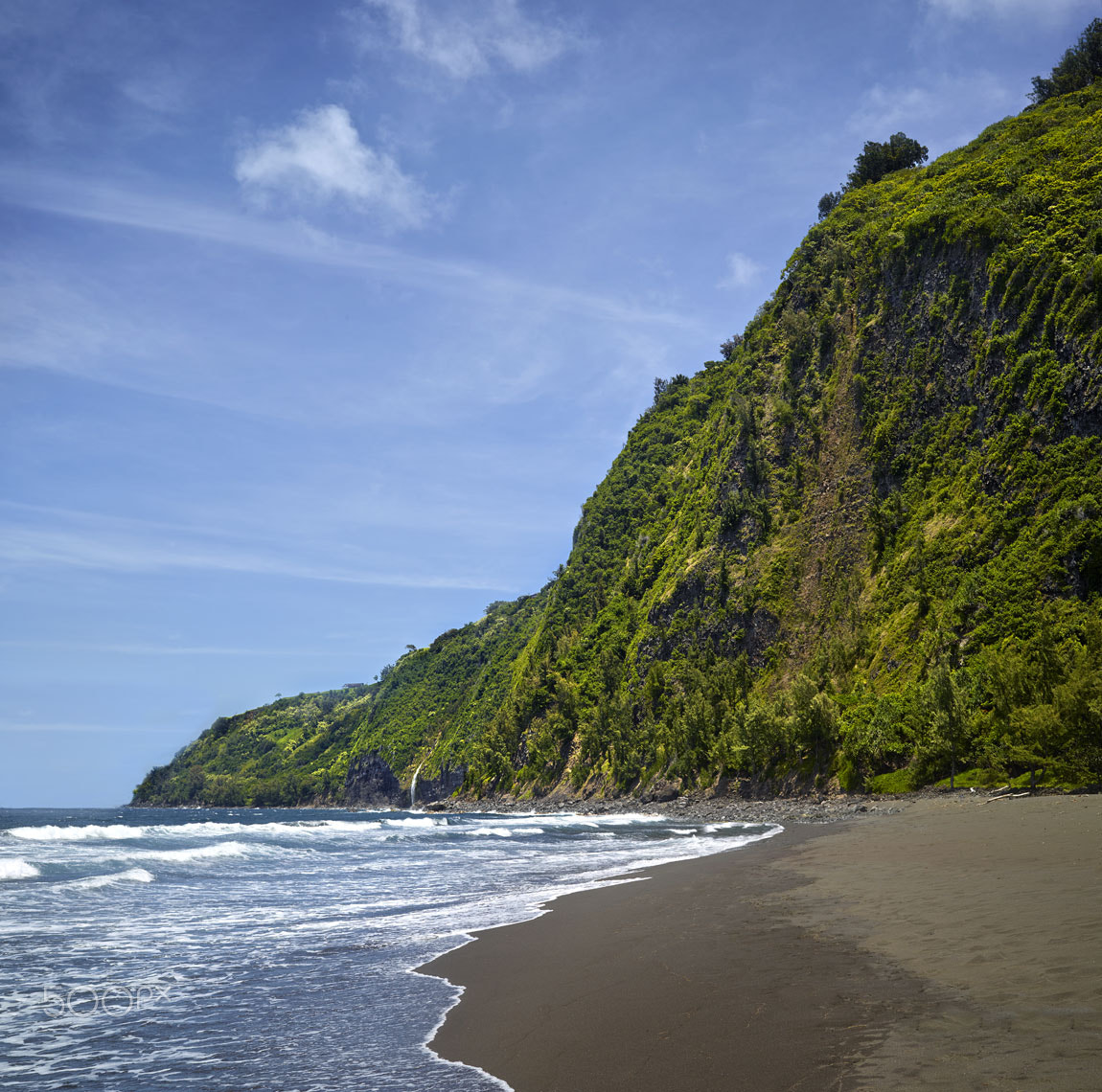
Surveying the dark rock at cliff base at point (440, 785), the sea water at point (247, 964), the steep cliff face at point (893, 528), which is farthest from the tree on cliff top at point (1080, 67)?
the dark rock at cliff base at point (440, 785)

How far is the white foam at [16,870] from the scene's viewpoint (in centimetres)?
3053

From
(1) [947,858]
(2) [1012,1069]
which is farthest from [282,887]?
(2) [1012,1069]

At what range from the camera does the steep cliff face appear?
180 ft

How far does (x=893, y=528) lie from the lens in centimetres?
7869

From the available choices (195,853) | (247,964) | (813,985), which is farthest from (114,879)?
(813,985)

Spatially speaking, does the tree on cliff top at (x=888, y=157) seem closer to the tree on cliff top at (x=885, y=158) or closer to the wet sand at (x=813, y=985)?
the tree on cliff top at (x=885, y=158)

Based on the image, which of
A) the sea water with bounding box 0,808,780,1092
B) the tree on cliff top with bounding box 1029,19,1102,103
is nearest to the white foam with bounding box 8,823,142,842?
the sea water with bounding box 0,808,780,1092

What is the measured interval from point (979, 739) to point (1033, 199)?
57.2 m

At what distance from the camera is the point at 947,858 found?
1953cm

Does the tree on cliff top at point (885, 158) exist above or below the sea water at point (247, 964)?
above

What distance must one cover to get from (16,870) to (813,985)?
34.7 metres

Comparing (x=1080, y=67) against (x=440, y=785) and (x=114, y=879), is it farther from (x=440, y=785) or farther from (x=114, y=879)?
(x=440, y=785)

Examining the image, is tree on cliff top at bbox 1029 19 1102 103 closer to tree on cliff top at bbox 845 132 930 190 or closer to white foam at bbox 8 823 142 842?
tree on cliff top at bbox 845 132 930 190

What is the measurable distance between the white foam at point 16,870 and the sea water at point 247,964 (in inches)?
4.2
